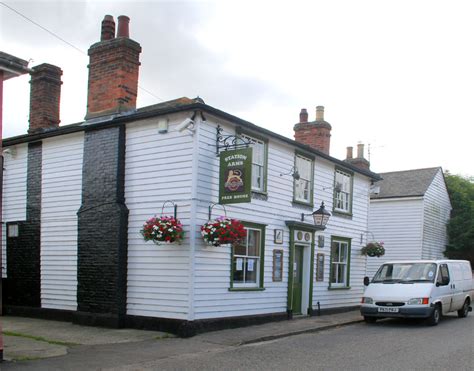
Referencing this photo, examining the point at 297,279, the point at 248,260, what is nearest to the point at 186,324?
the point at 248,260

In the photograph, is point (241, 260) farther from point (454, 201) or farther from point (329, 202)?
point (454, 201)

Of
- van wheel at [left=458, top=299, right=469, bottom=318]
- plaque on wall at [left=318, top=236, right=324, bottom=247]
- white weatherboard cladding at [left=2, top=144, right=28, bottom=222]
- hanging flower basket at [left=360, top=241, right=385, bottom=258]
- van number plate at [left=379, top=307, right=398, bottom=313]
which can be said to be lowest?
van wheel at [left=458, top=299, right=469, bottom=318]

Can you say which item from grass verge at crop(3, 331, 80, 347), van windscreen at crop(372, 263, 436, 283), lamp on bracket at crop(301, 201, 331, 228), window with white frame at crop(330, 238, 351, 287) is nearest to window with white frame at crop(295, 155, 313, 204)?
lamp on bracket at crop(301, 201, 331, 228)

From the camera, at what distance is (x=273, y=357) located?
32.4ft

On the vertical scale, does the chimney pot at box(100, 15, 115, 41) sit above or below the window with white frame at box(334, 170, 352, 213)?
above

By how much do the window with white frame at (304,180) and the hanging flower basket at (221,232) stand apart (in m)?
4.46

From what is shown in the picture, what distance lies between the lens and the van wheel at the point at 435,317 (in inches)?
563

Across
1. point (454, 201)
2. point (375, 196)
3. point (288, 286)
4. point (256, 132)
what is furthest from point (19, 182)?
point (454, 201)

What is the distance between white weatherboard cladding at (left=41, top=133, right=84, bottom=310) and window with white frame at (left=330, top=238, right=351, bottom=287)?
8.49 meters

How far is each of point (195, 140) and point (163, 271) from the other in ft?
10.4

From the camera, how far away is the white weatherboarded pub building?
486 inches

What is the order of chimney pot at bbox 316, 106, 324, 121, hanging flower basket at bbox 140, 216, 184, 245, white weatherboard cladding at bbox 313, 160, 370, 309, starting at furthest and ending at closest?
1. chimney pot at bbox 316, 106, 324, 121
2. white weatherboard cladding at bbox 313, 160, 370, 309
3. hanging flower basket at bbox 140, 216, 184, 245

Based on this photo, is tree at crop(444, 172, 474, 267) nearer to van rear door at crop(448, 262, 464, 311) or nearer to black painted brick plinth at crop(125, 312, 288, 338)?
van rear door at crop(448, 262, 464, 311)

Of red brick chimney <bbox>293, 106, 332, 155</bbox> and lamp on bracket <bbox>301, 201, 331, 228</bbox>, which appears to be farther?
red brick chimney <bbox>293, 106, 332, 155</bbox>
